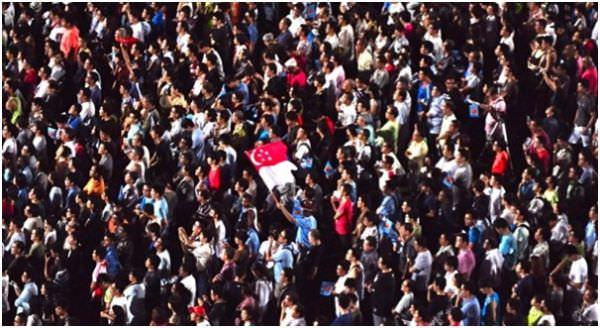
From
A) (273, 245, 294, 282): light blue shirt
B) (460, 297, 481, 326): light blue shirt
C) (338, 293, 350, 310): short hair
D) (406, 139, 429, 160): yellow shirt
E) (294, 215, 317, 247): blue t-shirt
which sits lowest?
(460, 297, 481, 326): light blue shirt

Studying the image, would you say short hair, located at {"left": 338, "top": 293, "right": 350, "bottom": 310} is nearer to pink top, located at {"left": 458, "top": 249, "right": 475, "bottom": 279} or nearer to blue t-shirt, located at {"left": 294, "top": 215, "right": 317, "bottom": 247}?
blue t-shirt, located at {"left": 294, "top": 215, "right": 317, "bottom": 247}

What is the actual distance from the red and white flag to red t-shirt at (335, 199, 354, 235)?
875 millimetres

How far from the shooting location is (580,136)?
24984mm

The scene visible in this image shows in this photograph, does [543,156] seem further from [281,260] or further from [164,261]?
[164,261]

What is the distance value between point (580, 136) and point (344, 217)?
3487 mm

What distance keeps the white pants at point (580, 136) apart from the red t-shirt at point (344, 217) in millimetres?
3288

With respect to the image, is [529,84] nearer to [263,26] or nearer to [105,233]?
[263,26]

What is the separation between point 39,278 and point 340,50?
5.77 metres

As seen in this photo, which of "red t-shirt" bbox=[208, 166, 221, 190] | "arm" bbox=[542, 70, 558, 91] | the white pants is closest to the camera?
"red t-shirt" bbox=[208, 166, 221, 190]

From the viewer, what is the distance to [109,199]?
23938 mm

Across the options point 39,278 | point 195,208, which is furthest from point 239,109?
point 39,278

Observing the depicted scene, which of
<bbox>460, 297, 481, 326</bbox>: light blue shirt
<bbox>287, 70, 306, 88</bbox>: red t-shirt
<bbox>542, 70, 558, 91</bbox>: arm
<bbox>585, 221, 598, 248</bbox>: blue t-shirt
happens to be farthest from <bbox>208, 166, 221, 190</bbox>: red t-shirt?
<bbox>542, 70, 558, 91</bbox>: arm

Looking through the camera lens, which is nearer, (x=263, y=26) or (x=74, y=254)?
(x=74, y=254)

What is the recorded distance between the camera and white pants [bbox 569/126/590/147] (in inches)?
982
